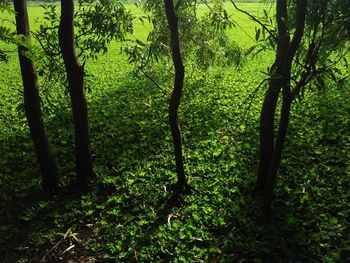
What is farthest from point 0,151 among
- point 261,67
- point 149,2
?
point 261,67

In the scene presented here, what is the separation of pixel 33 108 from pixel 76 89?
0.78m

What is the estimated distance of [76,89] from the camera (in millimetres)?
6043

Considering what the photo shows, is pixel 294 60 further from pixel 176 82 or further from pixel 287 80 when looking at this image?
pixel 176 82

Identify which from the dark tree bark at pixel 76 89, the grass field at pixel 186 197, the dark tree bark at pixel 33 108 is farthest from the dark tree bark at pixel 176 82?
the dark tree bark at pixel 33 108

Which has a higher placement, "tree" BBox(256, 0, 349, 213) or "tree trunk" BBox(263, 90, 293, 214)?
"tree" BBox(256, 0, 349, 213)

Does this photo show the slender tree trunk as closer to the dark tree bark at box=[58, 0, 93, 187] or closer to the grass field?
the grass field

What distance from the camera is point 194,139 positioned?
8461 millimetres

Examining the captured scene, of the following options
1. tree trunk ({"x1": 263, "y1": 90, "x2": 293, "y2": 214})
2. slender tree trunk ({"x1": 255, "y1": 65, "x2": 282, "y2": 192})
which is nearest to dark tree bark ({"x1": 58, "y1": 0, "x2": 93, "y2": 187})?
slender tree trunk ({"x1": 255, "y1": 65, "x2": 282, "y2": 192})

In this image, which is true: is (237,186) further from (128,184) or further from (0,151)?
(0,151)

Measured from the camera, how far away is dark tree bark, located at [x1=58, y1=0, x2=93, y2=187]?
220 inches

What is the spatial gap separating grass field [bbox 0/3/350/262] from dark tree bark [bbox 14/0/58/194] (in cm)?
45

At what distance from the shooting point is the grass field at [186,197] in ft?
16.3

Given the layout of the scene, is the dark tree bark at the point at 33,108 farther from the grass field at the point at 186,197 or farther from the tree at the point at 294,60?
the tree at the point at 294,60

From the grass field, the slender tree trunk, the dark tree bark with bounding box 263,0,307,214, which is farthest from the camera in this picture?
the slender tree trunk
